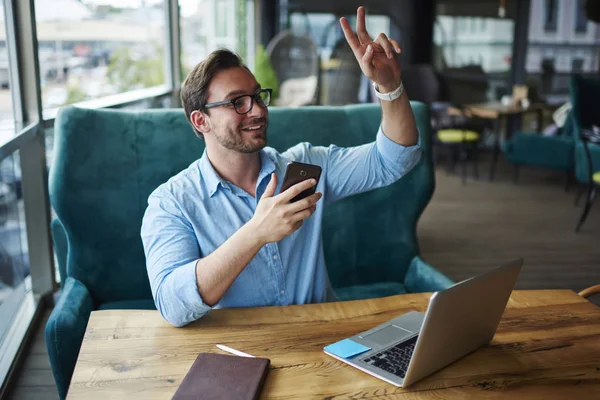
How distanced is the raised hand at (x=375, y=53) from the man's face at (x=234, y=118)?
295mm

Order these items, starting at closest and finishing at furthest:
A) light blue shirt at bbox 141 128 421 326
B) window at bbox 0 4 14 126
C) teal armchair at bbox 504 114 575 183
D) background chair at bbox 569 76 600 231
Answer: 1. light blue shirt at bbox 141 128 421 326
2. window at bbox 0 4 14 126
3. background chair at bbox 569 76 600 231
4. teal armchair at bbox 504 114 575 183

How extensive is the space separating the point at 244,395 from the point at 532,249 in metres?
3.75

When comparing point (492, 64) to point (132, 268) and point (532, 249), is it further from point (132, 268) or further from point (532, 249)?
point (132, 268)

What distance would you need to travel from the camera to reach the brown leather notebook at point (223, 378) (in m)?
1.07

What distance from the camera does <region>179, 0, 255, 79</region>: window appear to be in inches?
210

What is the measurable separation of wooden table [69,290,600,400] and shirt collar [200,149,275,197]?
1.28ft

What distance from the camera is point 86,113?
2107mm

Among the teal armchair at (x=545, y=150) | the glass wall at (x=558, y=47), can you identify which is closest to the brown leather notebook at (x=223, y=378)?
Answer: the teal armchair at (x=545, y=150)

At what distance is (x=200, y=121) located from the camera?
5.75 ft

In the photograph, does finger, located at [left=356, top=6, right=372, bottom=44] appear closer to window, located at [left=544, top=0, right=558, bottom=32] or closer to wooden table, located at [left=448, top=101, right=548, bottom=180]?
wooden table, located at [left=448, top=101, right=548, bottom=180]

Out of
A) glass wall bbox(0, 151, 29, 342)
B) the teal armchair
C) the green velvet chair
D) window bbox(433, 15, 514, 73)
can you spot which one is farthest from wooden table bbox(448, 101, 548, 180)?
glass wall bbox(0, 151, 29, 342)

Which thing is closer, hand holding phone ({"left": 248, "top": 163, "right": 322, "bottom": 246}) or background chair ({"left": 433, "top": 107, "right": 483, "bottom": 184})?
hand holding phone ({"left": 248, "top": 163, "right": 322, "bottom": 246})

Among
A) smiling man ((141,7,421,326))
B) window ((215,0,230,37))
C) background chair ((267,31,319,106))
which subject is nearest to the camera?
smiling man ((141,7,421,326))

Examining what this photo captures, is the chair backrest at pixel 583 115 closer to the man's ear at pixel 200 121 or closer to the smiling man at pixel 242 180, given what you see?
the smiling man at pixel 242 180
